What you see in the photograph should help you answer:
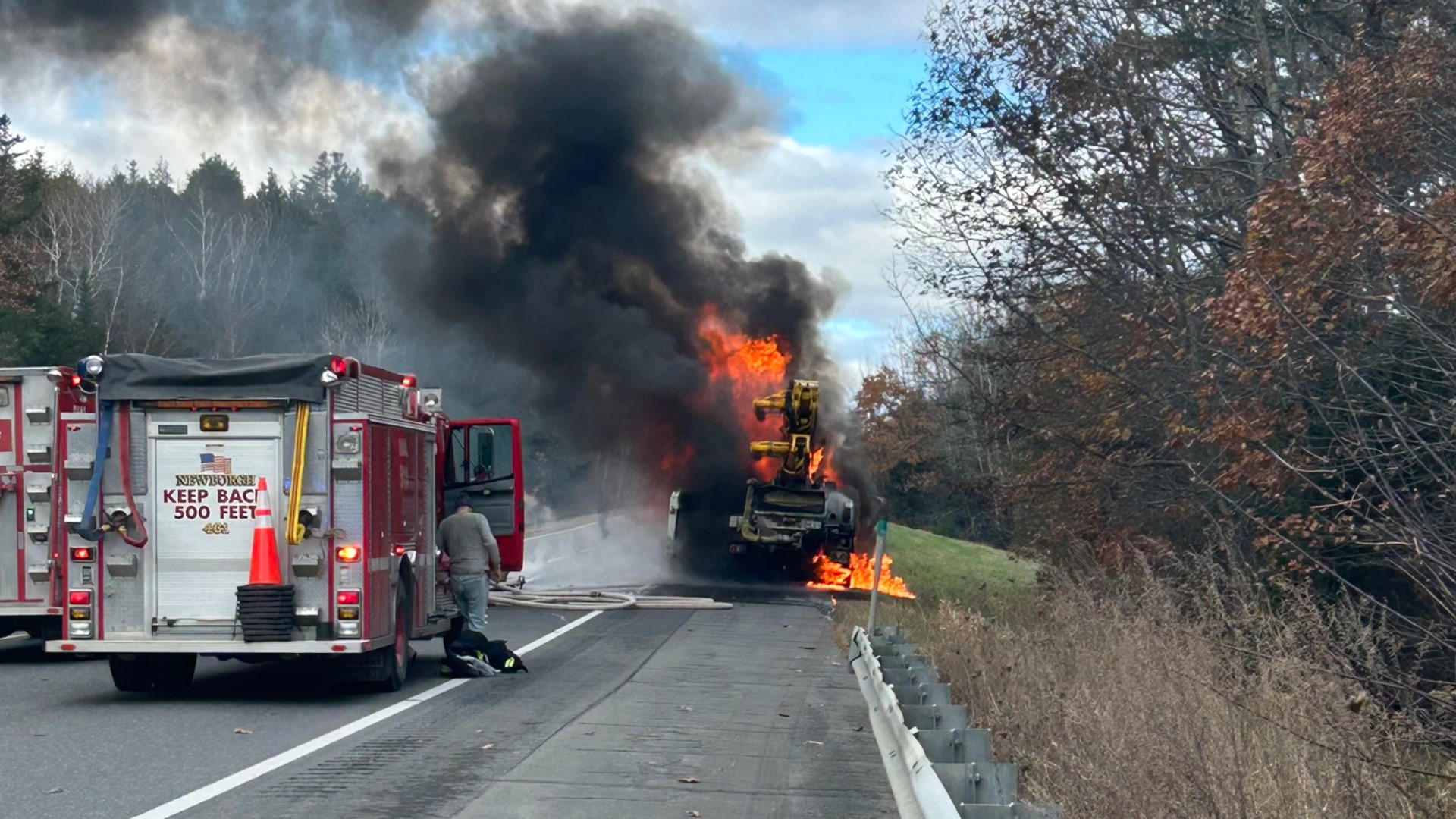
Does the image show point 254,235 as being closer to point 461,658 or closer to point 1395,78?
point 461,658

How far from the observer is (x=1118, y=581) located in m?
15.1

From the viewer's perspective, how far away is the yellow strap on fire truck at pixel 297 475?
11547 millimetres

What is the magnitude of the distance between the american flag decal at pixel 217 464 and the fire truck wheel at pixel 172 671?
1.64 metres

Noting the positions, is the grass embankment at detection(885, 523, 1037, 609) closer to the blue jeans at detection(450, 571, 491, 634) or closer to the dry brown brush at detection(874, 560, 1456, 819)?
the blue jeans at detection(450, 571, 491, 634)

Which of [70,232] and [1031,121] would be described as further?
[70,232]

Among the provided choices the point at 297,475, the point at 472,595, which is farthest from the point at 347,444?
the point at 472,595

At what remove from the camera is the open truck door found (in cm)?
1570

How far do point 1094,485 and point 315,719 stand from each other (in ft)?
40.3

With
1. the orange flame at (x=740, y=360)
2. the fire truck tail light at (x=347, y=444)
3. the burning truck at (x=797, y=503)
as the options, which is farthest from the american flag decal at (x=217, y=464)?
the orange flame at (x=740, y=360)

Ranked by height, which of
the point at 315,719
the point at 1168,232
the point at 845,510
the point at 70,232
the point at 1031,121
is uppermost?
the point at 70,232

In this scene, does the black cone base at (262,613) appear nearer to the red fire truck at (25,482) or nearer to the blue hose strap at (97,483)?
the blue hose strap at (97,483)

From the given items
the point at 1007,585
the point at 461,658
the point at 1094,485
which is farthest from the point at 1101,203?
the point at 1007,585

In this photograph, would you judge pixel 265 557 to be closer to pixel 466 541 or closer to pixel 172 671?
pixel 172 671

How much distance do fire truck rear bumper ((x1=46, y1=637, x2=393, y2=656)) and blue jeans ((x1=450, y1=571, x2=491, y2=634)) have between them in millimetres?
3292
